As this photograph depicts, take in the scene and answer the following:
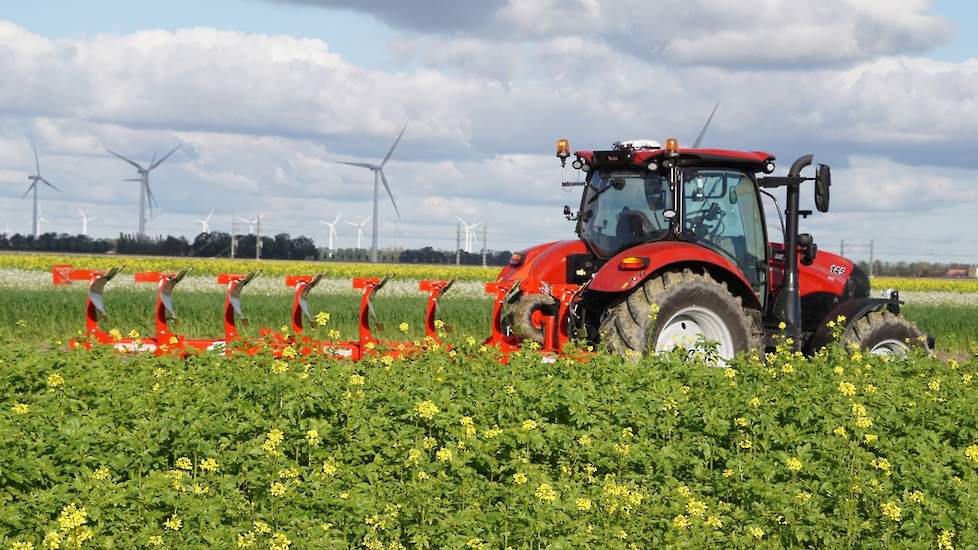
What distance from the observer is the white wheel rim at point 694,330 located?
1123 cm

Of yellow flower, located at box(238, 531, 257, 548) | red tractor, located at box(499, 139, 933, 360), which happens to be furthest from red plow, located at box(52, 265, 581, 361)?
yellow flower, located at box(238, 531, 257, 548)

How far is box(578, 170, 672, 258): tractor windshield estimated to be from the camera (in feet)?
38.6

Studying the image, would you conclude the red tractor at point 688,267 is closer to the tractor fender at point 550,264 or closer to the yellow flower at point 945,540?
the tractor fender at point 550,264

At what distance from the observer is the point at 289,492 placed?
654 centimetres

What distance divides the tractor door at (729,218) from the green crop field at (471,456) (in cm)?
257

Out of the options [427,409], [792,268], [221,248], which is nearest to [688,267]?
[792,268]

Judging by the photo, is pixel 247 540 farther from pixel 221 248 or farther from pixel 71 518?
pixel 221 248

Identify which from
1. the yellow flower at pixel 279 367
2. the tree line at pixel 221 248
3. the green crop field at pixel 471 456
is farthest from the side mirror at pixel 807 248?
the tree line at pixel 221 248

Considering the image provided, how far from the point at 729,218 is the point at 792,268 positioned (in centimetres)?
88

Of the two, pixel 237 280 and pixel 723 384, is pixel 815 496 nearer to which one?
pixel 723 384

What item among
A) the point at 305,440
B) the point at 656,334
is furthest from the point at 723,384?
the point at 305,440

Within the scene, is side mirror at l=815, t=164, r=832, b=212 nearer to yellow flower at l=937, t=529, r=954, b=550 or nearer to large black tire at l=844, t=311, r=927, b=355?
large black tire at l=844, t=311, r=927, b=355

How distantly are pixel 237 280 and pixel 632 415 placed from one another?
641 centimetres

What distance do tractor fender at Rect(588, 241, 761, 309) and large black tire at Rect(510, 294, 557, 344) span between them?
4.17ft
